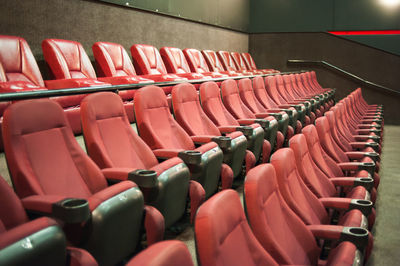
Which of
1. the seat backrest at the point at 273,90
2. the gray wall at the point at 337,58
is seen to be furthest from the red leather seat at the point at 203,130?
the gray wall at the point at 337,58

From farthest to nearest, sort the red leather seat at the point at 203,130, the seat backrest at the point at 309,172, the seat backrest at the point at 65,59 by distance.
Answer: the seat backrest at the point at 65,59, the red leather seat at the point at 203,130, the seat backrest at the point at 309,172

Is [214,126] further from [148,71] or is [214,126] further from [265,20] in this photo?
[265,20]

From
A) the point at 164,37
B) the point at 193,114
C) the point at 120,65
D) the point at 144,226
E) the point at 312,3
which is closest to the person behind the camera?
the point at 144,226

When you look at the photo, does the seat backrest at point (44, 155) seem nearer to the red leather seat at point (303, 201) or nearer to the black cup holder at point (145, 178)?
the black cup holder at point (145, 178)

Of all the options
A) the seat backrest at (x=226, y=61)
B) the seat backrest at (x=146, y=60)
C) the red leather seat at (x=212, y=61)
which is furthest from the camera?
the seat backrest at (x=226, y=61)

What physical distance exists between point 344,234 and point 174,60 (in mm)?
1434

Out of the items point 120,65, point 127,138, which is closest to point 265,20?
point 120,65

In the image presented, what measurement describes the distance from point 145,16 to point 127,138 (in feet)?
4.09

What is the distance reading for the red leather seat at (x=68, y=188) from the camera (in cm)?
43

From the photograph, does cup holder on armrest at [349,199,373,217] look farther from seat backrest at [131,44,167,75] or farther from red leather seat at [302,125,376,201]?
seat backrest at [131,44,167,75]

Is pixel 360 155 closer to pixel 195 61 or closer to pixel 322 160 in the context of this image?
pixel 322 160

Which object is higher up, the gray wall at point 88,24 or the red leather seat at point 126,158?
the gray wall at point 88,24

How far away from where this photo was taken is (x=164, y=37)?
202 centimetres

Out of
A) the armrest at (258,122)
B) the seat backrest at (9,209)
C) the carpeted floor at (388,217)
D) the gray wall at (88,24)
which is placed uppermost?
the gray wall at (88,24)
